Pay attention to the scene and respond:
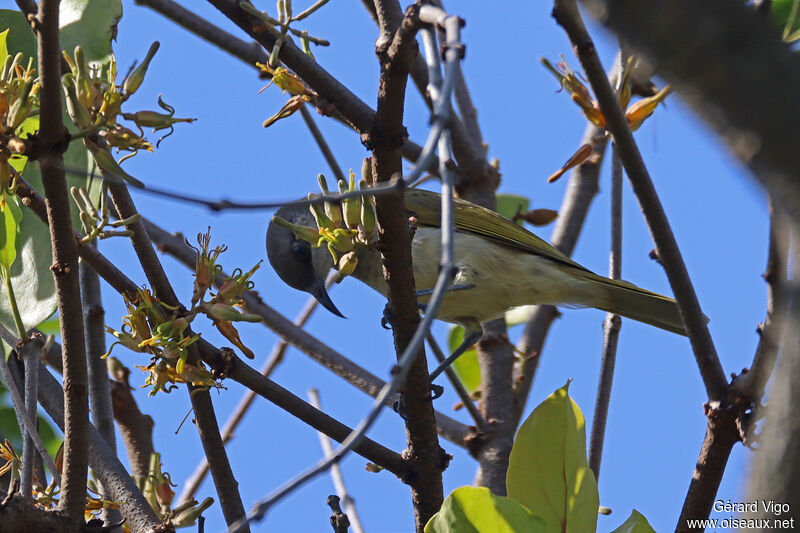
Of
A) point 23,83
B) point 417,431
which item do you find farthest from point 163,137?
point 417,431

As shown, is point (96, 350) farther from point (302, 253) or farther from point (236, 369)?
point (302, 253)

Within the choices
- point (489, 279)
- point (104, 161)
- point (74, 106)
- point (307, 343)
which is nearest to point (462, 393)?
point (307, 343)

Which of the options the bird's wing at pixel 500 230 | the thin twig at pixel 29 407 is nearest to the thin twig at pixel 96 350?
the thin twig at pixel 29 407

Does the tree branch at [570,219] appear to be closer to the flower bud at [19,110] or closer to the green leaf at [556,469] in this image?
the green leaf at [556,469]

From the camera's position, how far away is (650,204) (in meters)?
2.76

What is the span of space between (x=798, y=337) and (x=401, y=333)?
1747 millimetres

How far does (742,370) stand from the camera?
2848 mm

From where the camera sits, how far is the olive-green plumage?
15.6ft

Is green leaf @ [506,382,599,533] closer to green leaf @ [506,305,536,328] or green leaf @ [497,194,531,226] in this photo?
green leaf @ [506,305,536,328]

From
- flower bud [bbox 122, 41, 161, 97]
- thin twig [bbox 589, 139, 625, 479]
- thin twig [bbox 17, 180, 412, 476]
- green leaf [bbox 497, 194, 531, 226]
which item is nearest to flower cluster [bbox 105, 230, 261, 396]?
thin twig [bbox 17, 180, 412, 476]

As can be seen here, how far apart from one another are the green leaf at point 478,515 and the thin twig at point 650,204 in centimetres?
86

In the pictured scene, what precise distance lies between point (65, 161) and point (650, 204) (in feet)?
5.78

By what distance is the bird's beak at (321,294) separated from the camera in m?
5.01

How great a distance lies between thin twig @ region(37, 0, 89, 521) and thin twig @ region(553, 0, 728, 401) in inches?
57.1
